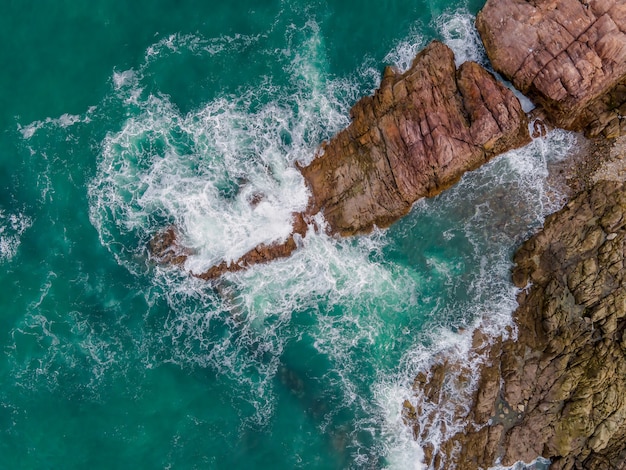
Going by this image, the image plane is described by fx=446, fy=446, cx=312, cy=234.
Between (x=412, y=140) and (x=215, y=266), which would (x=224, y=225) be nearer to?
(x=215, y=266)

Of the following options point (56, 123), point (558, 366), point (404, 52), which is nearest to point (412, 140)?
point (404, 52)

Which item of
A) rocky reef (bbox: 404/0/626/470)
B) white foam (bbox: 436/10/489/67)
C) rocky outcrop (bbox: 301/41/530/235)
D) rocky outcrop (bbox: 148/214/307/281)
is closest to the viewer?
rocky reef (bbox: 404/0/626/470)

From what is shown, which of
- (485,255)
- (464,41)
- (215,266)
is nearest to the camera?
(464,41)

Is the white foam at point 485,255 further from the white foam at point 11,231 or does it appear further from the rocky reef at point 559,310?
the white foam at point 11,231

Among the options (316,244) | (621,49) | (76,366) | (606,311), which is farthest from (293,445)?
(621,49)

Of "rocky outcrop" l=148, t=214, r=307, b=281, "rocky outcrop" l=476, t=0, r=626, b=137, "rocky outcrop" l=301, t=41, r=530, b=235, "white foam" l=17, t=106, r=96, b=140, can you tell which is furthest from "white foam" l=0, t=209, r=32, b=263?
"rocky outcrop" l=476, t=0, r=626, b=137

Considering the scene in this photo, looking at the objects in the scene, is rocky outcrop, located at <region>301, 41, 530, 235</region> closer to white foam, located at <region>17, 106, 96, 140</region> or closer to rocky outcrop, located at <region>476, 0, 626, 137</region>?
rocky outcrop, located at <region>476, 0, 626, 137</region>
